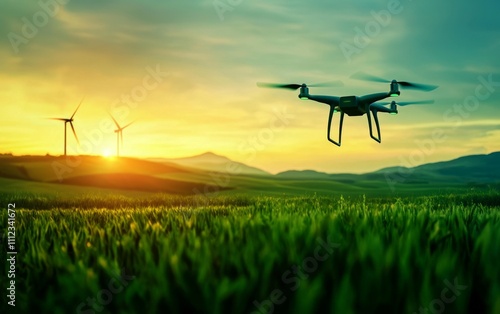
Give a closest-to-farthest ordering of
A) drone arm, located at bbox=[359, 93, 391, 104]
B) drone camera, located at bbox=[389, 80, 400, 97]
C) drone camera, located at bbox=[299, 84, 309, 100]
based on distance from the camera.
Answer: drone camera, located at bbox=[389, 80, 400, 97], drone arm, located at bbox=[359, 93, 391, 104], drone camera, located at bbox=[299, 84, 309, 100]

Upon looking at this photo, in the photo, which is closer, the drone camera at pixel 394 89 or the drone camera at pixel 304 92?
the drone camera at pixel 394 89

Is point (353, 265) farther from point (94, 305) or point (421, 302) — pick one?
point (94, 305)

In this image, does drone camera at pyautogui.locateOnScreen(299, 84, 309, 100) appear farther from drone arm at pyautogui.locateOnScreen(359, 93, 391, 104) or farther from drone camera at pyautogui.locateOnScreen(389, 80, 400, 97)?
drone camera at pyautogui.locateOnScreen(389, 80, 400, 97)

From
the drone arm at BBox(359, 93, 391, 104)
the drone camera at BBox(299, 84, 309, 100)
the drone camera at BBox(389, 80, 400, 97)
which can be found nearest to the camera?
the drone camera at BBox(389, 80, 400, 97)

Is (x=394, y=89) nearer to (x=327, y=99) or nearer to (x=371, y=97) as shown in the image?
(x=371, y=97)

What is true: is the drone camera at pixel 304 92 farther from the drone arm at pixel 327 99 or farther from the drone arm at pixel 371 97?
the drone arm at pixel 371 97

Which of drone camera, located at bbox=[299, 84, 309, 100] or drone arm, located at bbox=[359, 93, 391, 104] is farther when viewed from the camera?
drone camera, located at bbox=[299, 84, 309, 100]

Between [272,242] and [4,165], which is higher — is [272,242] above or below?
below

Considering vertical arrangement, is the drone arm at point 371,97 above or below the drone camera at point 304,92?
below

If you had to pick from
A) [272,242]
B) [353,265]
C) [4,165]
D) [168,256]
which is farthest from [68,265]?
[4,165]

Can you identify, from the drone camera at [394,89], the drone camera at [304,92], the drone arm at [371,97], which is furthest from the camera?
the drone camera at [304,92]

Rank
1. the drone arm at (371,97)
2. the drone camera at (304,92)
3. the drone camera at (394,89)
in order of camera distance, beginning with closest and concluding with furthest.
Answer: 1. the drone camera at (394,89)
2. the drone arm at (371,97)
3. the drone camera at (304,92)
